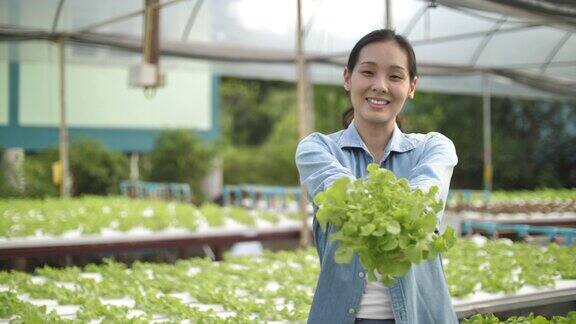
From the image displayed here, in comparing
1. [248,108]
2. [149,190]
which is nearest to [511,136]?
[149,190]

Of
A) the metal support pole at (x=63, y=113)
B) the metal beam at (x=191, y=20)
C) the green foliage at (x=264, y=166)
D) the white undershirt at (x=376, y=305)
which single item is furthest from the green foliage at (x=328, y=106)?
the white undershirt at (x=376, y=305)

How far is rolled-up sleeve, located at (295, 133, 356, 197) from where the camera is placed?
156cm

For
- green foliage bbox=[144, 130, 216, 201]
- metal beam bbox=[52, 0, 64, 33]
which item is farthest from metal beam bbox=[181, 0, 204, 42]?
green foliage bbox=[144, 130, 216, 201]

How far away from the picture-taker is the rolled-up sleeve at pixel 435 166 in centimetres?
155

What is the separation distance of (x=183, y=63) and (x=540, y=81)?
429 cm

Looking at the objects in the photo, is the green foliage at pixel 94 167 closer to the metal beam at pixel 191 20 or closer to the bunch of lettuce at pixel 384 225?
the metal beam at pixel 191 20

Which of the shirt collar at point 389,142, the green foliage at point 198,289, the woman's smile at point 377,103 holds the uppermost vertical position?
the woman's smile at point 377,103

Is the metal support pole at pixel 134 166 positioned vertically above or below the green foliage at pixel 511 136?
below

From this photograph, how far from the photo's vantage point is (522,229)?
5.05m

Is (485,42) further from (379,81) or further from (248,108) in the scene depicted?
(248,108)

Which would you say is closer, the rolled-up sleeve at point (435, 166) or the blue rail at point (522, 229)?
the rolled-up sleeve at point (435, 166)

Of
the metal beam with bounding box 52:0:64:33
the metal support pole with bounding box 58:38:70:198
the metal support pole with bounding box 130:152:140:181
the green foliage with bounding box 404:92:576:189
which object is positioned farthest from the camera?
the metal support pole with bounding box 130:152:140:181

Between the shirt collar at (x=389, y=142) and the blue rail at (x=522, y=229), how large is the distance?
2.70 metres

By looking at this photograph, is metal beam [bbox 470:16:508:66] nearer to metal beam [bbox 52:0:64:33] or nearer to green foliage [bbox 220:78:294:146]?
metal beam [bbox 52:0:64:33]
